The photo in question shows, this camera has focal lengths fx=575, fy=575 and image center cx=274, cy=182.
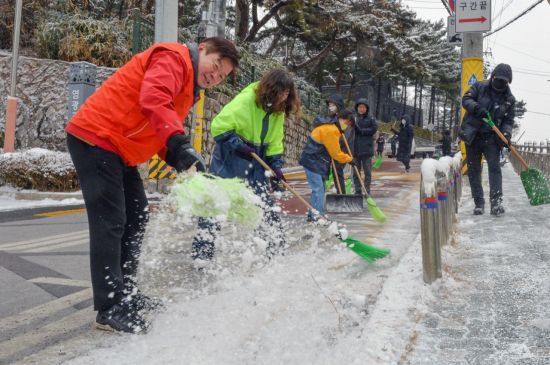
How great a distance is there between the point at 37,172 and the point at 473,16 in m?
8.86

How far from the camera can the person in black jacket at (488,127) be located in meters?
6.96

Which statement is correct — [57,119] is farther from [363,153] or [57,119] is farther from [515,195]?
[515,195]

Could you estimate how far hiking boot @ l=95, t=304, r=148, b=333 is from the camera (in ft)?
9.35

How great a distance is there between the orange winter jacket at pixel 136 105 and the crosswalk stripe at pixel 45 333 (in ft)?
3.05

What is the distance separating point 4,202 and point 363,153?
6117 mm

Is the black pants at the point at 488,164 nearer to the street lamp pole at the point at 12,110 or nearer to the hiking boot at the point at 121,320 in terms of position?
the hiking boot at the point at 121,320

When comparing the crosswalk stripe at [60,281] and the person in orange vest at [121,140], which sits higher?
the person in orange vest at [121,140]

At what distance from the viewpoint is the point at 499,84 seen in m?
6.94

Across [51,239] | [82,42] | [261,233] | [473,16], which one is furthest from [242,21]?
[261,233]

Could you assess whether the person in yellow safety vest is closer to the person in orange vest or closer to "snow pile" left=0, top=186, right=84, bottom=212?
the person in orange vest

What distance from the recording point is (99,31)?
14.8 m

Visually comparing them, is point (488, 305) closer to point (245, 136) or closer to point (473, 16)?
point (245, 136)

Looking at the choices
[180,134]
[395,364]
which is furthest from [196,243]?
[395,364]

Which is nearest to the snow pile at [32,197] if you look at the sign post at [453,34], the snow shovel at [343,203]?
the snow shovel at [343,203]
